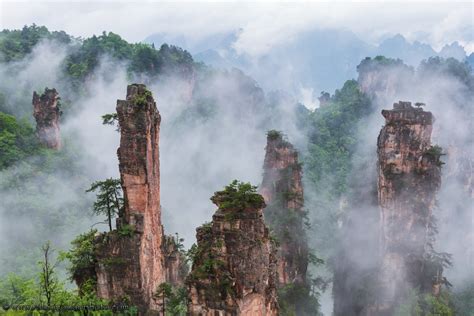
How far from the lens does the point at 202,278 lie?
19.0 meters

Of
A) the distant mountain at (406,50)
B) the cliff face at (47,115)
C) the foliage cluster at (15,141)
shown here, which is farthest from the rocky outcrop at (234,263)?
the distant mountain at (406,50)

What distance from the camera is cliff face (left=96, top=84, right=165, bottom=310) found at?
26.0 meters

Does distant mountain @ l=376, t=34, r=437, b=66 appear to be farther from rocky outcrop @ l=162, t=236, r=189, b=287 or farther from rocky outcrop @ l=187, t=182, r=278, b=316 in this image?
rocky outcrop @ l=187, t=182, r=278, b=316

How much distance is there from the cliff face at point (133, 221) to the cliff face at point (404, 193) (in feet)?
66.8

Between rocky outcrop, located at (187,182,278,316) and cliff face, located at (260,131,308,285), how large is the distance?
70.1ft

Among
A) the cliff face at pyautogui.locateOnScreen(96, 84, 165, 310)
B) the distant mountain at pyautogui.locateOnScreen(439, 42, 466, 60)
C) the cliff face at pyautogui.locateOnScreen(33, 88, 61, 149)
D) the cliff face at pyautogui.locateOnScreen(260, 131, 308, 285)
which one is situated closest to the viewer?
the cliff face at pyautogui.locateOnScreen(96, 84, 165, 310)

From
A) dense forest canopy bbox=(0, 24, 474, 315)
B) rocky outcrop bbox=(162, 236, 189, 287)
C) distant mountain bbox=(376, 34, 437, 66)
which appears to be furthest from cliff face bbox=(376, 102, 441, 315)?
distant mountain bbox=(376, 34, 437, 66)

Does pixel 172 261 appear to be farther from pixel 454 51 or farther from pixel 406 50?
pixel 406 50

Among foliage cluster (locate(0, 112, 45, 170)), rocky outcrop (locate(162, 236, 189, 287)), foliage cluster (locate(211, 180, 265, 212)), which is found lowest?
rocky outcrop (locate(162, 236, 189, 287))

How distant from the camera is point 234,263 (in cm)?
1922

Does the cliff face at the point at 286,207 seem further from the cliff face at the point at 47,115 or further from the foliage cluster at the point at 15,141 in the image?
the foliage cluster at the point at 15,141

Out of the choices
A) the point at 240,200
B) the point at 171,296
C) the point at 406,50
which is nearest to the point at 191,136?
the point at 171,296

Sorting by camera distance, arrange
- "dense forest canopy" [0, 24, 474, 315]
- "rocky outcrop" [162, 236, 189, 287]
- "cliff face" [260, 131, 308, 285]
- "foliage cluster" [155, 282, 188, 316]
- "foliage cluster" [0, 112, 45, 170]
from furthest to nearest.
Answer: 1. "foliage cluster" [0, 112, 45, 170]
2. "dense forest canopy" [0, 24, 474, 315]
3. "cliff face" [260, 131, 308, 285]
4. "rocky outcrop" [162, 236, 189, 287]
5. "foliage cluster" [155, 282, 188, 316]

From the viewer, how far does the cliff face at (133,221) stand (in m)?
26.0
